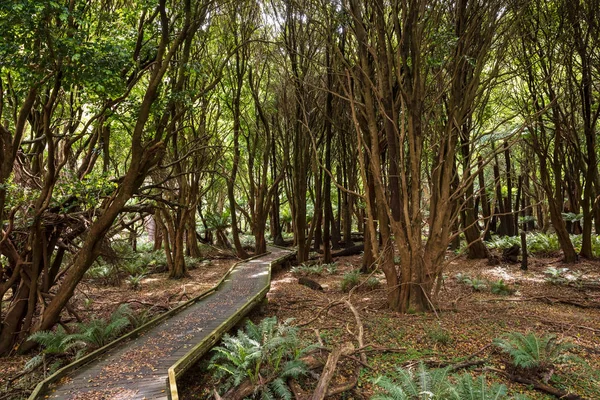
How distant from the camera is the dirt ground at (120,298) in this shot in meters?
5.92

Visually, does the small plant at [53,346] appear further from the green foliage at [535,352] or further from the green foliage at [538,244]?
the green foliage at [538,244]

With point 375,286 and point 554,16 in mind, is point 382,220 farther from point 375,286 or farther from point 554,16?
point 554,16

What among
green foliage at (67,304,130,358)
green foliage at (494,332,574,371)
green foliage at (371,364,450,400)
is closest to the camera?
green foliage at (371,364,450,400)

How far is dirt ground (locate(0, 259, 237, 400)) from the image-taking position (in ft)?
19.4

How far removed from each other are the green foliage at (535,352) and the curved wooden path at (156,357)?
174 inches

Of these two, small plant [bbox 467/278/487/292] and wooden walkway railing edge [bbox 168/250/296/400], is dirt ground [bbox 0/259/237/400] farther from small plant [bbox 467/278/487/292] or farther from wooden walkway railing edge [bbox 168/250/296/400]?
small plant [bbox 467/278/487/292]

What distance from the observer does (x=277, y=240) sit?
931 inches

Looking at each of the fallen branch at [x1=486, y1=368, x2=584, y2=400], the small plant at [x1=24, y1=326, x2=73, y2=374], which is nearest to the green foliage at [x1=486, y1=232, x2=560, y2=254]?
the fallen branch at [x1=486, y1=368, x2=584, y2=400]

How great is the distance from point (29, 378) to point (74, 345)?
0.83 metres

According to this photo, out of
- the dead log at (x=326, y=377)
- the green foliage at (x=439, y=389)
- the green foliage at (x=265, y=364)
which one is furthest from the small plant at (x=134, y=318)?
the green foliage at (x=439, y=389)

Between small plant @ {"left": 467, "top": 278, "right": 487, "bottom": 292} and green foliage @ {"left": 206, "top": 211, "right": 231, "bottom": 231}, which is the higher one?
green foliage @ {"left": 206, "top": 211, "right": 231, "bottom": 231}

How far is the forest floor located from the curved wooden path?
51 centimetres

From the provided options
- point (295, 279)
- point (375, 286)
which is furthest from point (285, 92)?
point (375, 286)

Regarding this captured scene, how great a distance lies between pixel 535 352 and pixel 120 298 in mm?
11364
